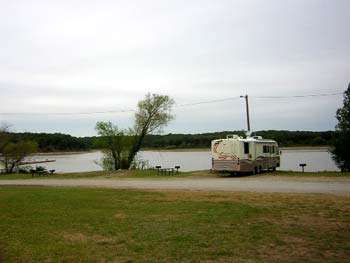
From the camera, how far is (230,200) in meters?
15.4

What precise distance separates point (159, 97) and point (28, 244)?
39.2 m

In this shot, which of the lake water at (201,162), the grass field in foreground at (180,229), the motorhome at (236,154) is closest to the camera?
the grass field in foreground at (180,229)

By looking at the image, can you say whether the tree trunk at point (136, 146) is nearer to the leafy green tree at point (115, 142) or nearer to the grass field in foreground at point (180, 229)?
the leafy green tree at point (115, 142)

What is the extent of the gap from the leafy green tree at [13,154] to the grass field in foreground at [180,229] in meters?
39.9

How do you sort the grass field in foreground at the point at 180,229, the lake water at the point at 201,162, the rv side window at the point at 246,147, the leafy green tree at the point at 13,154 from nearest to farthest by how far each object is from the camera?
1. the grass field in foreground at the point at 180,229
2. the rv side window at the point at 246,147
3. the lake water at the point at 201,162
4. the leafy green tree at the point at 13,154

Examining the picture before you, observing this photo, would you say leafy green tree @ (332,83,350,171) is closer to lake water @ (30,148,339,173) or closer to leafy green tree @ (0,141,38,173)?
lake water @ (30,148,339,173)

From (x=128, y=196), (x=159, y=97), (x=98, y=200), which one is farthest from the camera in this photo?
(x=159, y=97)

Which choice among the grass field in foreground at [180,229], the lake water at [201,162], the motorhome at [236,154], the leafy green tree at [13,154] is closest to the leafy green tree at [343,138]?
the lake water at [201,162]

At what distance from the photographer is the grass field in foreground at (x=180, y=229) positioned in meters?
8.46

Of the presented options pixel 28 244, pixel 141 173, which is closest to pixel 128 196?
pixel 28 244

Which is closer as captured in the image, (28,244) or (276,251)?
(276,251)

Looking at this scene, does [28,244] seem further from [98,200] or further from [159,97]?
[159,97]

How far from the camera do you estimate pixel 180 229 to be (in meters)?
10.6

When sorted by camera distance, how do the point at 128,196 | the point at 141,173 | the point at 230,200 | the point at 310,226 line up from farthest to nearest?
the point at 141,173, the point at 128,196, the point at 230,200, the point at 310,226
